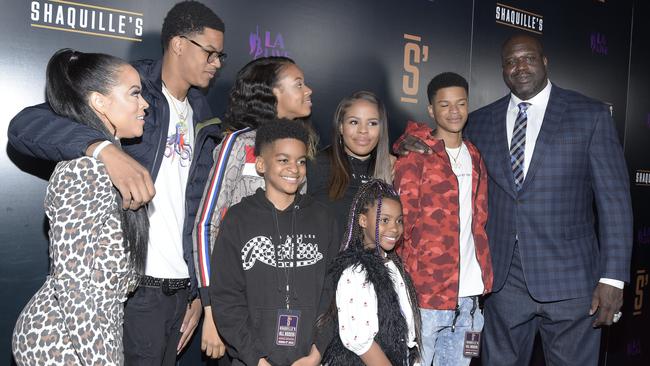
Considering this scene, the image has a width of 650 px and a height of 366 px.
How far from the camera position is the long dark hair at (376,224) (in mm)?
2443

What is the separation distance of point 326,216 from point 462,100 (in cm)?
91

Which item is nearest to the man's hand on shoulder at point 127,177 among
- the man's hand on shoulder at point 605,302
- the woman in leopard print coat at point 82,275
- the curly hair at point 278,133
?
the woman in leopard print coat at point 82,275

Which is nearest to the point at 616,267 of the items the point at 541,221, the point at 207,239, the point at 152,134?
the point at 541,221

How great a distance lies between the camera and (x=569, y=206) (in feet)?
9.23

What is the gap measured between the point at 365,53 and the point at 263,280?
5.69 feet

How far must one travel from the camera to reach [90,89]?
1.81 meters

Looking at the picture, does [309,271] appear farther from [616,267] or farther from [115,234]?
[616,267]

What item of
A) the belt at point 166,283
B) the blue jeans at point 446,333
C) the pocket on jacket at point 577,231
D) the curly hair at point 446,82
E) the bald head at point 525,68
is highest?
the bald head at point 525,68

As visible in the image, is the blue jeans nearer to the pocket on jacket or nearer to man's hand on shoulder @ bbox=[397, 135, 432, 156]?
the pocket on jacket

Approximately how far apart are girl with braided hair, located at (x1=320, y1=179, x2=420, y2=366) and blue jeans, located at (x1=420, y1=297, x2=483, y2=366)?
0.84 ft

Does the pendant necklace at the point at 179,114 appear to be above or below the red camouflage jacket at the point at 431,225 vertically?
above

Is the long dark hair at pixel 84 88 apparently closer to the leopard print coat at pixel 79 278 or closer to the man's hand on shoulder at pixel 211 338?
the leopard print coat at pixel 79 278

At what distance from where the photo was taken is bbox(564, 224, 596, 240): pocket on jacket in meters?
2.82

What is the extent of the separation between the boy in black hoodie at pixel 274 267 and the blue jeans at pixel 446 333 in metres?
0.62
